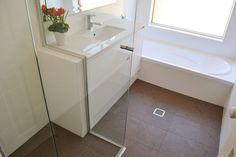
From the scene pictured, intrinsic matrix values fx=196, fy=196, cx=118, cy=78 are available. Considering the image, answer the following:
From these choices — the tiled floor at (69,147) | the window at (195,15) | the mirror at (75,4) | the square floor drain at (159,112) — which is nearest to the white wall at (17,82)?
the tiled floor at (69,147)

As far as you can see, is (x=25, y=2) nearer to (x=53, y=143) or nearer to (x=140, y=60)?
(x=53, y=143)

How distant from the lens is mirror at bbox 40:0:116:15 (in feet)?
5.32

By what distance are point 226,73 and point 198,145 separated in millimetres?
1028

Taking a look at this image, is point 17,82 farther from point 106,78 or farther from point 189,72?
point 189,72

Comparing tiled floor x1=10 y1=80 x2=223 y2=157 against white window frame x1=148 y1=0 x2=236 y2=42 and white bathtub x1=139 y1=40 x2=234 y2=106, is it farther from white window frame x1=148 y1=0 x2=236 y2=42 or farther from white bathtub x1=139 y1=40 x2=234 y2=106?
white window frame x1=148 y1=0 x2=236 y2=42

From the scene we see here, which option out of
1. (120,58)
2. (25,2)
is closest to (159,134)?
(120,58)

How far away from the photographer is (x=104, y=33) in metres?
2.13

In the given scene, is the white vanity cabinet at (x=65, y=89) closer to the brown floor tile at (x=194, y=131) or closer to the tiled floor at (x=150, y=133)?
the tiled floor at (x=150, y=133)

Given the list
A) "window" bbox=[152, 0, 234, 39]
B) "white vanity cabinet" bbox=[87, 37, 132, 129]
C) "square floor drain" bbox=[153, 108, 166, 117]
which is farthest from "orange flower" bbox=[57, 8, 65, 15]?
"window" bbox=[152, 0, 234, 39]

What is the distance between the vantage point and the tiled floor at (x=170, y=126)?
1913 millimetres

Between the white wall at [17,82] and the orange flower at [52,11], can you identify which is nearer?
the white wall at [17,82]

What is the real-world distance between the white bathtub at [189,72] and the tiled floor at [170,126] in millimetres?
119

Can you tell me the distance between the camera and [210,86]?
2.43m

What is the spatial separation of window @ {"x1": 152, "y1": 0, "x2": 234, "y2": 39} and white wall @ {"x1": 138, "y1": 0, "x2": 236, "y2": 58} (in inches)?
4.1
